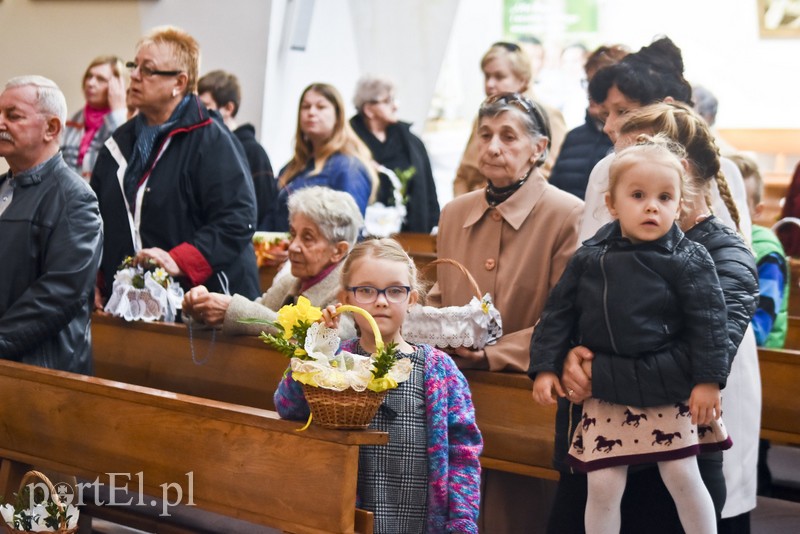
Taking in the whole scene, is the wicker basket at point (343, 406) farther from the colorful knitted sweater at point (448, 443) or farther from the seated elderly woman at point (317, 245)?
the seated elderly woman at point (317, 245)

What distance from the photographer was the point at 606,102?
381 centimetres

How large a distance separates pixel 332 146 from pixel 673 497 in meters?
3.64

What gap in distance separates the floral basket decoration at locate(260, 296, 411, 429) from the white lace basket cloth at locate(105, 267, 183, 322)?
181cm

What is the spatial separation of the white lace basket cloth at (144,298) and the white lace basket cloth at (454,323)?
1457 mm

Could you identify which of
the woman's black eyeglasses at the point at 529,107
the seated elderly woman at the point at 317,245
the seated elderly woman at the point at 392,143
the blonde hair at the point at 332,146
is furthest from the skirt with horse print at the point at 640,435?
the seated elderly woman at the point at 392,143

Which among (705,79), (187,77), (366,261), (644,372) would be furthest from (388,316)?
(705,79)

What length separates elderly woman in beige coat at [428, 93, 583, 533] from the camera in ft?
12.0

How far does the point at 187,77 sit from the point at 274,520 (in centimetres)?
243

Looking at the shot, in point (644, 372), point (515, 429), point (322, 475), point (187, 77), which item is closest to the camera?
point (644, 372)

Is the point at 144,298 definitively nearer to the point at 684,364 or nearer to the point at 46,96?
the point at 46,96

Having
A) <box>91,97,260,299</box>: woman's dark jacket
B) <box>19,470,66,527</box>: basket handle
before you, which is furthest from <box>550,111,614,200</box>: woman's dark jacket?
<box>19,470,66,527</box>: basket handle

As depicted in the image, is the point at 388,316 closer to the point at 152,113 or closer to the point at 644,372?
the point at 644,372

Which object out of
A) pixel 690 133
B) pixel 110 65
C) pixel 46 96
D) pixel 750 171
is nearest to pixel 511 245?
pixel 690 133

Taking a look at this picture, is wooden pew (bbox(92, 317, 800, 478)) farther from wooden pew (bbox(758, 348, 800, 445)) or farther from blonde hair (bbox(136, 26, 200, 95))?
blonde hair (bbox(136, 26, 200, 95))
